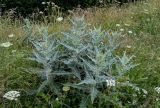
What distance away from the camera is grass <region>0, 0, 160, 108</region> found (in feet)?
14.6

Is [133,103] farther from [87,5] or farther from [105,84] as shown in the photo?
[87,5]

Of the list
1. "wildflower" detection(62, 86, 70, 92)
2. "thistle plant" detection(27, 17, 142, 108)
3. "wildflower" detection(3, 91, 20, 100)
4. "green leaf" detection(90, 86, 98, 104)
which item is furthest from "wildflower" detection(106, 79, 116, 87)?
"wildflower" detection(3, 91, 20, 100)

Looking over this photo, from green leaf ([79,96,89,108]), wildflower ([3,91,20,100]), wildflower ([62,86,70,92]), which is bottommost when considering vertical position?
green leaf ([79,96,89,108])

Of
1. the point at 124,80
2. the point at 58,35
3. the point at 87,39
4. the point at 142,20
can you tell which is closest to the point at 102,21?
the point at 142,20

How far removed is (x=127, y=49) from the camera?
553 cm

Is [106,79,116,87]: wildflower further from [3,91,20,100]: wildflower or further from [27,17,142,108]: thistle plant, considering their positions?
[3,91,20,100]: wildflower

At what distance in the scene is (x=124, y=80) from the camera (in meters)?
4.34

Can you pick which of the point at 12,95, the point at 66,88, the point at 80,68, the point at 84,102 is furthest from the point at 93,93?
the point at 12,95

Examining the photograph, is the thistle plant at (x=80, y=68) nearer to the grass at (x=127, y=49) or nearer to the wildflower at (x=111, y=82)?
the wildflower at (x=111, y=82)

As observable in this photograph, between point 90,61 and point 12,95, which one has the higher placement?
point 90,61

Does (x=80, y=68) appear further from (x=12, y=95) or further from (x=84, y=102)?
(x=12, y=95)

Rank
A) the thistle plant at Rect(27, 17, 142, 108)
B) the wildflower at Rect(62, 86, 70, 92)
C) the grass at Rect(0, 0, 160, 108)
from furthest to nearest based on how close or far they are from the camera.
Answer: the grass at Rect(0, 0, 160, 108) < the wildflower at Rect(62, 86, 70, 92) < the thistle plant at Rect(27, 17, 142, 108)

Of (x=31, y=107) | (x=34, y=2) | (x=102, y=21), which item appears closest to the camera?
(x=31, y=107)

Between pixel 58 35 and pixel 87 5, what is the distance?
4.54 metres
